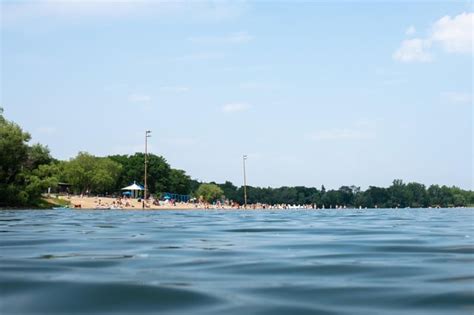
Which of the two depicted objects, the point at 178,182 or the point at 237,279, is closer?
the point at 237,279

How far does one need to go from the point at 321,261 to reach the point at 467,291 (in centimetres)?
228

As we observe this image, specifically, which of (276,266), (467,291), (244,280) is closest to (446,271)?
(467,291)

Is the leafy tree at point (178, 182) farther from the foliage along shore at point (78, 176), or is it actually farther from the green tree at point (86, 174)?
the green tree at point (86, 174)

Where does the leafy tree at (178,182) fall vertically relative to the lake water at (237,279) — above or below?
above

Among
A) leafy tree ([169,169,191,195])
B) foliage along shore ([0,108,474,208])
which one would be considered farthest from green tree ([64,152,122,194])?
leafy tree ([169,169,191,195])

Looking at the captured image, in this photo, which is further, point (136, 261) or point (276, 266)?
point (136, 261)

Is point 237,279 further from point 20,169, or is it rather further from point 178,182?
point 178,182

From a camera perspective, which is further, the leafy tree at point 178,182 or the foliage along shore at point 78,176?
the leafy tree at point 178,182

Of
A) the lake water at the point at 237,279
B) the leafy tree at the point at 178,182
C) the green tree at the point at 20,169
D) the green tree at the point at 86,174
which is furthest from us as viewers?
the leafy tree at the point at 178,182

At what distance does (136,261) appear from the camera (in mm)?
6684

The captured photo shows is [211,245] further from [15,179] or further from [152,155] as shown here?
[152,155]

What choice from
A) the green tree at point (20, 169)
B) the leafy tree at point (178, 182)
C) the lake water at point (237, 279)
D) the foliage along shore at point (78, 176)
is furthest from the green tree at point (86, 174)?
the lake water at point (237, 279)

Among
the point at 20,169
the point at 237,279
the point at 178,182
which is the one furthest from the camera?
the point at 178,182

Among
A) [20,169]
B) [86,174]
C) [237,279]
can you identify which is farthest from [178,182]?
[237,279]
